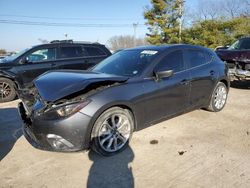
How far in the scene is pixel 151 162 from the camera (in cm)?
365

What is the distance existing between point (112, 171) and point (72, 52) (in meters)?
5.54

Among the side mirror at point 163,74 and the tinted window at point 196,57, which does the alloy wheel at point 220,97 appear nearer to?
the tinted window at point 196,57

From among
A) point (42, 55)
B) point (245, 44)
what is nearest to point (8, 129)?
point (42, 55)

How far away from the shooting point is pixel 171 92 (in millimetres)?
4543

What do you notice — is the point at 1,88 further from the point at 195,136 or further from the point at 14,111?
the point at 195,136

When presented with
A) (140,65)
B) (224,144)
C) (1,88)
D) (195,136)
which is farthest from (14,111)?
(224,144)

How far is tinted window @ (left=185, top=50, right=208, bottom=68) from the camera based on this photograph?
509 cm

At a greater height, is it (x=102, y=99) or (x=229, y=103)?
(x=102, y=99)

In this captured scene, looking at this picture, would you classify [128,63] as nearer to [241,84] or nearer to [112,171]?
[112,171]

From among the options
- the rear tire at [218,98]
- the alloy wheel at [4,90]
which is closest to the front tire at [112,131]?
the rear tire at [218,98]

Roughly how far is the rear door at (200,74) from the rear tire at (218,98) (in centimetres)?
26

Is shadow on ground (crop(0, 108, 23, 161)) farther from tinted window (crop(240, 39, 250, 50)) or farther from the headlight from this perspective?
tinted window (crop(240, 39, 250, 50))

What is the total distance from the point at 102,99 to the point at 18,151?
162cm

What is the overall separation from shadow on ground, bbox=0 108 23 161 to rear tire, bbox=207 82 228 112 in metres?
3.99
